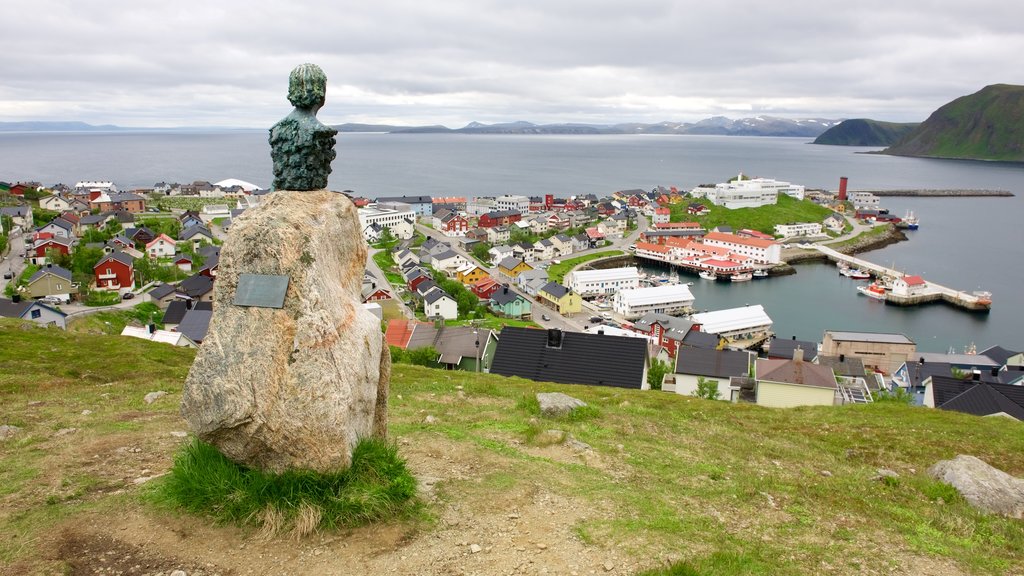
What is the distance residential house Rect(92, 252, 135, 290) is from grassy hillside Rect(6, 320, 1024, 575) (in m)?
42.7

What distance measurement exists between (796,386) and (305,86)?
27790 mm

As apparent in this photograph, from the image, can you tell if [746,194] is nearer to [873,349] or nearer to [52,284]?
[873,349]

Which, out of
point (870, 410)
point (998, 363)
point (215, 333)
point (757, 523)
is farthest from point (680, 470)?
point (998, 363)

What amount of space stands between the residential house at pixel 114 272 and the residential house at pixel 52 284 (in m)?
2.65

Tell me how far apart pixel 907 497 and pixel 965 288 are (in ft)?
266

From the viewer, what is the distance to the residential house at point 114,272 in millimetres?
51531

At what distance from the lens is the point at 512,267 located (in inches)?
3056

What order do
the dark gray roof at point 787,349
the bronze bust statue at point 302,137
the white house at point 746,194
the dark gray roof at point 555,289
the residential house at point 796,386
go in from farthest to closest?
the white house at point 746,194, the dark gray roof at point 555,289, the dark gray roof at point 787,349, the residential house at point 796,386, the bronze bust statue at point 302,137

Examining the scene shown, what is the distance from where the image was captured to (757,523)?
8.41 m

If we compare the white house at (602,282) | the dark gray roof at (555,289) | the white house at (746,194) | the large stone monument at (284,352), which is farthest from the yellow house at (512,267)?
the large stone monument at (284,352)

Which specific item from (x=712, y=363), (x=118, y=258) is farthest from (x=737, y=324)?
(x=118, y=258)

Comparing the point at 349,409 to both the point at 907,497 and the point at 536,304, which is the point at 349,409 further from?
the point at 536,304

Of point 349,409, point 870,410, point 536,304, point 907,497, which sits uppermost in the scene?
point 349,409

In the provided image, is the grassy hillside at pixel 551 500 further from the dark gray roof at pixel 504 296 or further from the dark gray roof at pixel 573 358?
the dark gray roof at pixel 504 296
